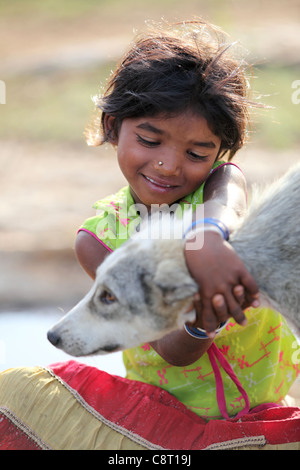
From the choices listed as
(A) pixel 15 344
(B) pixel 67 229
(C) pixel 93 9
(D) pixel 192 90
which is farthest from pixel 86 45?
(D) pixel 192 90

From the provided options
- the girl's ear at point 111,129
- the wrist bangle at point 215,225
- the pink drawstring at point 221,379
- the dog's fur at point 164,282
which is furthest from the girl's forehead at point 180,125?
the pink drawstring at point 221,379

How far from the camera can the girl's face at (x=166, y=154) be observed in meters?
3.30

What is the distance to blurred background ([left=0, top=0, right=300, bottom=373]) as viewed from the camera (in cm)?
636

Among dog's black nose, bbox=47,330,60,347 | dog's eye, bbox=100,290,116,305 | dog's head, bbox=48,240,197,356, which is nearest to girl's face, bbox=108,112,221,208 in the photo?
dog's head, bbox=48,240,197,356

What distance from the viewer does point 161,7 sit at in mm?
18031

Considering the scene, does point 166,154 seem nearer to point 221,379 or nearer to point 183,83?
point 183,83

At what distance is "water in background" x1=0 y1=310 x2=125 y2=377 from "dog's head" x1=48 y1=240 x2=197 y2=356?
1.61m

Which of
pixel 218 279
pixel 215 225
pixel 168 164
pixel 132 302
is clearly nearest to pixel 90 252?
pixel 168 164

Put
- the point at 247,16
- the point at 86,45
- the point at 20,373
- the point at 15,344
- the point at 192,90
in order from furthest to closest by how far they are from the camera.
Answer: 1. the point at 247,16
2. the point at 86,45
3. the point at 15,344
4. the point at 20,373
5. the point at 192,90

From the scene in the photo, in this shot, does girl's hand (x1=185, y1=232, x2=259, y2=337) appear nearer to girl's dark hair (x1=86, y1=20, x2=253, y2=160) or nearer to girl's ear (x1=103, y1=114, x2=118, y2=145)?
girl's dark hair (x1=86, y1=20, x2=253, y2=160)

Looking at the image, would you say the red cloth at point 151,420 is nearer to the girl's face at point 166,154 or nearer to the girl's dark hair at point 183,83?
the girl's face at point 166,154
